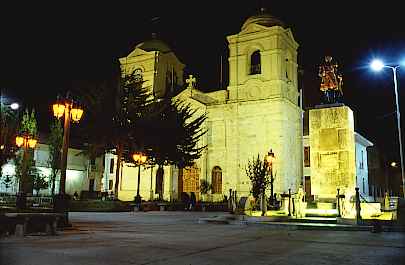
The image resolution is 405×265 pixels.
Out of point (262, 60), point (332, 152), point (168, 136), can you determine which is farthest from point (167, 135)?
point (332, 152)

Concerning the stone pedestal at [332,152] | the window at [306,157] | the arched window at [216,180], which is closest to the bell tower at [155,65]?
the arched window at [216,180]

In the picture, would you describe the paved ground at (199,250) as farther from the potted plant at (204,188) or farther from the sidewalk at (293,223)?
the potted plant at (204,188)

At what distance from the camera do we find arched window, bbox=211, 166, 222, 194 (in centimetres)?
3762

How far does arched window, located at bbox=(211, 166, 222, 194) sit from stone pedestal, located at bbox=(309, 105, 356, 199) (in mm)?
22732

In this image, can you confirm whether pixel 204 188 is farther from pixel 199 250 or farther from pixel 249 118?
pixel 199 250

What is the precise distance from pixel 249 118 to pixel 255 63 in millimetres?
5334

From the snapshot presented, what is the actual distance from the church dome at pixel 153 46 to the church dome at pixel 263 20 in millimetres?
10515

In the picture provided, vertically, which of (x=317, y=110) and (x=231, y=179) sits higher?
(x=317, y=110)

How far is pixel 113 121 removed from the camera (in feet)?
101

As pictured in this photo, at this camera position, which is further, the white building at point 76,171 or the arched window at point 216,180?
the white building at point 76,171

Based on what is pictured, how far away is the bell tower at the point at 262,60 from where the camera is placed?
116 ft

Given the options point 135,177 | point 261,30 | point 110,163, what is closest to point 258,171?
point 261,30

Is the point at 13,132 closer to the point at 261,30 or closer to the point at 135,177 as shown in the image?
the point at 135,177

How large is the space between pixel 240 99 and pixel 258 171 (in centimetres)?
1072
